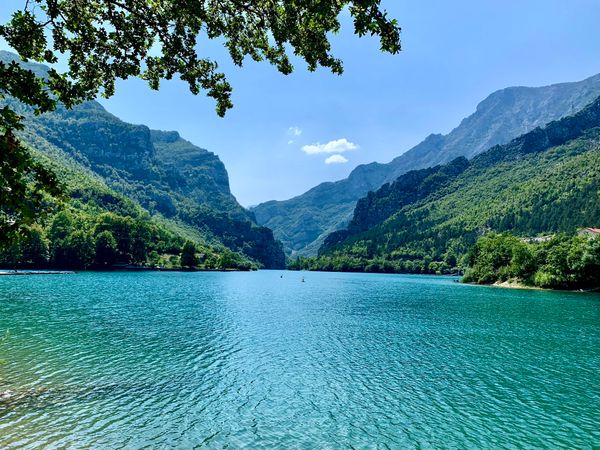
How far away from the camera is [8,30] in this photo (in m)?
13.0

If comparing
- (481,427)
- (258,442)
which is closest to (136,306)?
(258,442)

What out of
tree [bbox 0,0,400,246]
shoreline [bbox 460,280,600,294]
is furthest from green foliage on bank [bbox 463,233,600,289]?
tree [bbox 0,0,400,246]

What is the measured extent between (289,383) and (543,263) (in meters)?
135

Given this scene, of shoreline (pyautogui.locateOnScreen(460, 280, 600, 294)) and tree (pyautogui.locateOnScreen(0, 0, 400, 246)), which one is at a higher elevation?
tree (pyautogui.locateOnScreen(0, 0, 400, 246))

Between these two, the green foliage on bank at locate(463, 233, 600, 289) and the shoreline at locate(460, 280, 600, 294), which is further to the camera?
the shoreline at locate(460, 280, 600, 294)

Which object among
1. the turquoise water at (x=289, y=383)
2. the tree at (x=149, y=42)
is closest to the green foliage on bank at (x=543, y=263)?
the turquoise water at (x=289, y=383)

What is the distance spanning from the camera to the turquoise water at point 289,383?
21.5 metres

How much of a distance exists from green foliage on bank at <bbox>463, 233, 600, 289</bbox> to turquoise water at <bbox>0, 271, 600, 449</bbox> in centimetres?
7064

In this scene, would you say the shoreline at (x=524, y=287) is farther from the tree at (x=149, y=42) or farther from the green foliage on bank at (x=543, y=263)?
the tree at (x=149, y=42)

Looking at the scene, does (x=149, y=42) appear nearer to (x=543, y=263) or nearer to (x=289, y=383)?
(x=289, y=383)

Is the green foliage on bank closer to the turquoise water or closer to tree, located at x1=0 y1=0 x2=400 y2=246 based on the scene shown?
the turquoise water

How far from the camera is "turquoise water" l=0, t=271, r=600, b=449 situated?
21453 mm

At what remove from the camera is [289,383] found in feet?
101

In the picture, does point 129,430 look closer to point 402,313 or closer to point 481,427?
point 481,427
